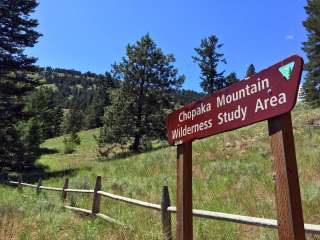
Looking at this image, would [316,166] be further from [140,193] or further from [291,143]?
[291,143]

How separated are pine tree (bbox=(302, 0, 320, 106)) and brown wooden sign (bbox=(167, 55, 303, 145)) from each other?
118ft

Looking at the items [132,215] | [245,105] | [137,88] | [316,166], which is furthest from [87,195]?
[137,88]

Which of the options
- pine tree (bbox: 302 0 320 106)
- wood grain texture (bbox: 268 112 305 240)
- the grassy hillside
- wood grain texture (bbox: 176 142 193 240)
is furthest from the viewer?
pine tree (bbox: 302 0 320 106)

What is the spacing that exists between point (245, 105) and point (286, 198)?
37.7 inches

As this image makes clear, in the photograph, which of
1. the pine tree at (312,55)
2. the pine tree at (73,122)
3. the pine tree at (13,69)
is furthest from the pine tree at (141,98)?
the pine tree at (73,122)

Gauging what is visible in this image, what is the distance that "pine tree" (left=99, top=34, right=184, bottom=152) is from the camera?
3244 cm

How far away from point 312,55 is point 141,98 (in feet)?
59.0

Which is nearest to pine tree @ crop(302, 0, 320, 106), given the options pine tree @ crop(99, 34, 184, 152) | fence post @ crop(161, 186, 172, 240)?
pine tree @ crop(99, 34, 184, 152)

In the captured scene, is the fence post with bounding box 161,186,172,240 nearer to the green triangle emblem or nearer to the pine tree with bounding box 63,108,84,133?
the green triangle emblem

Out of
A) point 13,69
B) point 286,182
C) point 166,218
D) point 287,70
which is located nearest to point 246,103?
point 287,70

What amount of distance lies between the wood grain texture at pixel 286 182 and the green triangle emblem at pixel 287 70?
307 millimetres

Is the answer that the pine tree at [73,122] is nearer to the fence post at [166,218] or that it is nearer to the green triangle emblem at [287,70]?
the fence post at [166,218]

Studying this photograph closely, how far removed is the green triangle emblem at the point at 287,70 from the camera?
317cm

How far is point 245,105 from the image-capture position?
3.72 meters
